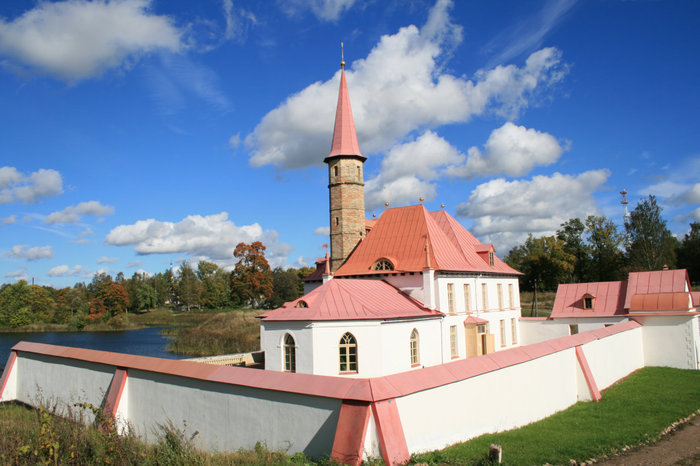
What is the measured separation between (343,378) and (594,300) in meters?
22.6

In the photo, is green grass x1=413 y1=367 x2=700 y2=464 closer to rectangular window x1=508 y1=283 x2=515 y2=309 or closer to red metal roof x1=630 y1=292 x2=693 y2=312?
red metal roof x1=630 y1=292 x2=693 y2=312

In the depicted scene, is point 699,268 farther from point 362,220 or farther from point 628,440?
point 628,440

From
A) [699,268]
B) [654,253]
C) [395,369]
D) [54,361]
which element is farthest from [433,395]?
[699,268]

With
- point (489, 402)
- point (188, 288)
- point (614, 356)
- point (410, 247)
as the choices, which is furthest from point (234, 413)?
point (188, 288)

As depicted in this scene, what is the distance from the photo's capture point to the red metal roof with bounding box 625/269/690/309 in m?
23.5

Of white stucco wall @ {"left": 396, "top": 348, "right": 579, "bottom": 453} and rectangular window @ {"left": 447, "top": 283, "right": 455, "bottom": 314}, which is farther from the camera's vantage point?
rectangular window @ {"left": 447, "top": 283, "right": 455, "bottom": 314}

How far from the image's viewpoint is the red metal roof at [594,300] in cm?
2552

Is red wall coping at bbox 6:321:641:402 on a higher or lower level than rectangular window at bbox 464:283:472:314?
lower

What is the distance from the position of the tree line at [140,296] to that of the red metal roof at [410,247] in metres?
38.5

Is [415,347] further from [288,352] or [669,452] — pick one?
[669,452]

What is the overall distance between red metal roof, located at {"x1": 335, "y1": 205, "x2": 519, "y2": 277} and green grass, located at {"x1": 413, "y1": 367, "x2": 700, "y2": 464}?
30.2 feet

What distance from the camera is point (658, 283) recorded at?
24.2m

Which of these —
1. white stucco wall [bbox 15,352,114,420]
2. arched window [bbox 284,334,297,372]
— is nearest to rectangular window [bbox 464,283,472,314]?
arched window [bbox 284,334,297,372]

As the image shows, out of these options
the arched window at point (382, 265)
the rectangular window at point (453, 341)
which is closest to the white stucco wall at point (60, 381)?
the arched window at point (382, 265)
